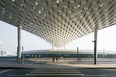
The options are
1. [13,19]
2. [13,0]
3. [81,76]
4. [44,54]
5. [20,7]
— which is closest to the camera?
[81,76]

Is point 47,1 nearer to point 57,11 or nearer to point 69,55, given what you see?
point 57,11

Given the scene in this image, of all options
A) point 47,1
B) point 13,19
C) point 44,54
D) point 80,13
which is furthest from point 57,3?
point 44,54

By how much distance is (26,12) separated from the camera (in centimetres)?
2878

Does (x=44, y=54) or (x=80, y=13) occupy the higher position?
(x=80, y=13)

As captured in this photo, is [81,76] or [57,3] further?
[57,3]

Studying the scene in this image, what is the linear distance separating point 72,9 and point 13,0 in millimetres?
11446

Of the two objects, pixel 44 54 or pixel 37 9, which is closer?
pixel 37 9

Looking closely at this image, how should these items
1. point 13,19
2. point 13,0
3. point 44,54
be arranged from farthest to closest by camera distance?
1. point 44,54
2. point 13,19
3. point 13,0

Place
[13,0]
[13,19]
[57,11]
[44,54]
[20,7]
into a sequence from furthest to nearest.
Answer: [44,54] → [13,19] → [57,11] → [20,7] → [13,0]

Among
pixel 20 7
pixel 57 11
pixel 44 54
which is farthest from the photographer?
pixel 44 54

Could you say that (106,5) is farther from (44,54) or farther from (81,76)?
(44,54)

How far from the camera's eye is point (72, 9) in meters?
26.6

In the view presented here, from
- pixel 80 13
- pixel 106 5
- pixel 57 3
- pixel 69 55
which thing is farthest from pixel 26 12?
pixel 69 55

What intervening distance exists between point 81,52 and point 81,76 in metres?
40.1
